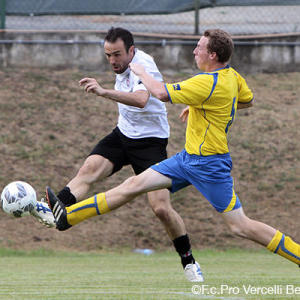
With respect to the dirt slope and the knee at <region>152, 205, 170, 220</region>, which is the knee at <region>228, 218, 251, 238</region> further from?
the dirt slope

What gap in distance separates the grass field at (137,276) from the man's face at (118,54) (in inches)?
83.1

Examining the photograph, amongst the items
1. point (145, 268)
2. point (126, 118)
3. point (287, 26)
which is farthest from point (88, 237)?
point (287, 26)

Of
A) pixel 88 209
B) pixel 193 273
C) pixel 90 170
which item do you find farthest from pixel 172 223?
pixel 88 209

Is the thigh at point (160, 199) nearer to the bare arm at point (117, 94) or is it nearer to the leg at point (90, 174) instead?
the leg at point (90, 174)

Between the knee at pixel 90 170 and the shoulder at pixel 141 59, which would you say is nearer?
the shoulder at pixel 141 59

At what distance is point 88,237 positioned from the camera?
11484 mm

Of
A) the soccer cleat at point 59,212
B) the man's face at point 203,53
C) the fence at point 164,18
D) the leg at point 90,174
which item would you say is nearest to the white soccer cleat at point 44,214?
the soccer cleat at point 59,212

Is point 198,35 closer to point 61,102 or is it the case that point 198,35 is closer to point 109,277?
point 61,102

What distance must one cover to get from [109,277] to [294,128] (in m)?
6.96

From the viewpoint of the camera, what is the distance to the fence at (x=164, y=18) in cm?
1390

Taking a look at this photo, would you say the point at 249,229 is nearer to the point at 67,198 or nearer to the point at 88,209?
the point at 88,209

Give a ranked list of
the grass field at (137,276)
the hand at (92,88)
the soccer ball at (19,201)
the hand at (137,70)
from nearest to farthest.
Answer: the grass field at (137,276) → the hand at (137,70) → the hand at (92,88) → the soccer ball at (19,201)

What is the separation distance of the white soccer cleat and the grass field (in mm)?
565

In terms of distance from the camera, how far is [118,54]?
290 inches
